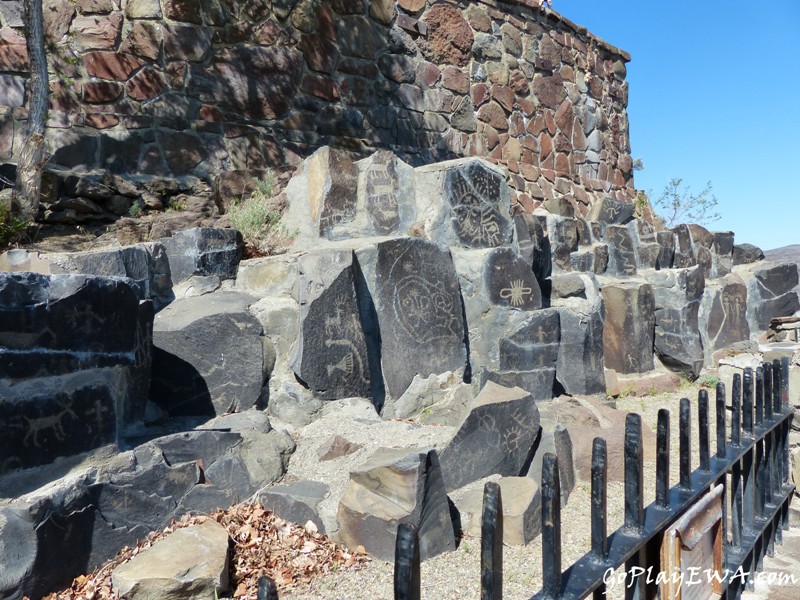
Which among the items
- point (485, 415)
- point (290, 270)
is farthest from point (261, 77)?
point (485, 415)

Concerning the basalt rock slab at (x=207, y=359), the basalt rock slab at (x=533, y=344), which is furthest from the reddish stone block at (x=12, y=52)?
the basalt rock slab at (x=533, y=344)

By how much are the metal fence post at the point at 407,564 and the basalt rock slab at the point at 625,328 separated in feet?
18.1

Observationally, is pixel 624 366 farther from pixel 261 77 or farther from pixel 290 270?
pixel 261 77

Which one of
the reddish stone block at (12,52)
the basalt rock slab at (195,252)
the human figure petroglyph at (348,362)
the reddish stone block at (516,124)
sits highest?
the reddish stone block at (516,124)

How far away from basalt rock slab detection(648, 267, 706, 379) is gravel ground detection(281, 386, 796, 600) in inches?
97.7

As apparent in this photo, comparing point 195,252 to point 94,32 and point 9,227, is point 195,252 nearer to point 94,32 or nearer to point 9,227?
point 9,227

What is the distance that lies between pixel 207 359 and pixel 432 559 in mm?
1396

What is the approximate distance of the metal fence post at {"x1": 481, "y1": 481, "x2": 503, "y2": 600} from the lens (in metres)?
1.09

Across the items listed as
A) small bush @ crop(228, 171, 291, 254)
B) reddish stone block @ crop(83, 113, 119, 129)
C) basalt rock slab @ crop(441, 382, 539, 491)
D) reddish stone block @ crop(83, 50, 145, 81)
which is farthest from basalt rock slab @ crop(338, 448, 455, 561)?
reddish stone block @ crop(83, 50, 145, 81)

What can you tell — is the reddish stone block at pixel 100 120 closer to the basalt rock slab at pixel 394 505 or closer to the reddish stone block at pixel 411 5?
the reddish stone block at pixel 411 5

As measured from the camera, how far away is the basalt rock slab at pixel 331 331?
3.52 meters

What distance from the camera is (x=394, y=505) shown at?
2.64 m

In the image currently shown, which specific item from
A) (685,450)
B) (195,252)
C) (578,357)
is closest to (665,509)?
(685,450)

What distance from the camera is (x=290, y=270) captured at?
12.6 feet
